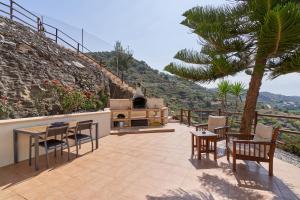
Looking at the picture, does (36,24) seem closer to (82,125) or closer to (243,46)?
(82,125)

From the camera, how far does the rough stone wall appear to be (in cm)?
724

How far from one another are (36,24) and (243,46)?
11.1 meters

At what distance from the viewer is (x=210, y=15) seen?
500cm

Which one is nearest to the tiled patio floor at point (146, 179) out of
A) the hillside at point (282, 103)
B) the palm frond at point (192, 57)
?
the palm frond at point (192, 57)

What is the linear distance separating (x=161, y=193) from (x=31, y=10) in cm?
1194

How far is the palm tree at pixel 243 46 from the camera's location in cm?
382

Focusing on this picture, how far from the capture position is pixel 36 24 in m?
11.6

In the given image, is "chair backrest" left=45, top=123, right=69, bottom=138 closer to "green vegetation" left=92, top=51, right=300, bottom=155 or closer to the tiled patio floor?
the tiled patio floor

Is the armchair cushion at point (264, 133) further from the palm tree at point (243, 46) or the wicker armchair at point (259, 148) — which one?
the palm tree at point (243, 46)

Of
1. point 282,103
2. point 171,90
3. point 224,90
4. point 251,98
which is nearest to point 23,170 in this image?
point 251,98

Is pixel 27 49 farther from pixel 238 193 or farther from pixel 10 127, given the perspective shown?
pixel 238 193

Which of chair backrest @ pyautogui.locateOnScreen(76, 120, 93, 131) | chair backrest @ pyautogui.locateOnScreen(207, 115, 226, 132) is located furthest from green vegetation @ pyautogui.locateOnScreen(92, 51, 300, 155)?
chair backrest @ pyautogui.locateOnScreen(76, 120, 93, 131)

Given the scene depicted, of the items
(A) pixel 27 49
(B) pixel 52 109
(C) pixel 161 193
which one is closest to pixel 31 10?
(A) pixel 27 49

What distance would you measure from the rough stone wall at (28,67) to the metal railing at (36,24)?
0.52 meters
